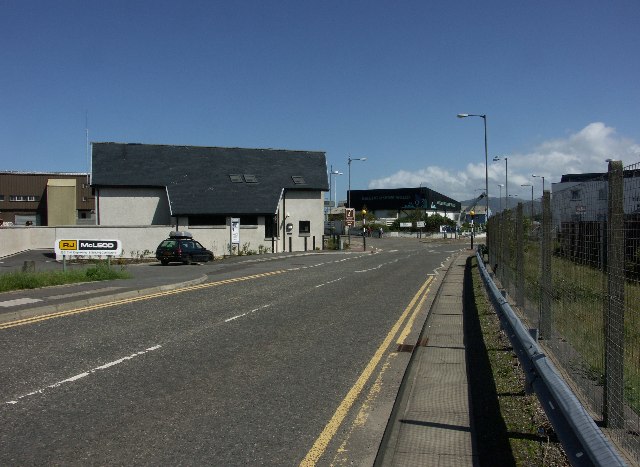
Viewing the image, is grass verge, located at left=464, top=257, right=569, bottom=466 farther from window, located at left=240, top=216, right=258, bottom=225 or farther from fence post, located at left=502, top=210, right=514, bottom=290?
window, located at left=240, top=216, right=258, bottom=225

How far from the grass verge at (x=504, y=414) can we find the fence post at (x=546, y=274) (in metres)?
0.65

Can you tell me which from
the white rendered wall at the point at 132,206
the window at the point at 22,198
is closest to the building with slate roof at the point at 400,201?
the window at the point at 22,198

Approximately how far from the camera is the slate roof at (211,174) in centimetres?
4619

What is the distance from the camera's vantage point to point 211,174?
4944cm

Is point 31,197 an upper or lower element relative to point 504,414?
upper

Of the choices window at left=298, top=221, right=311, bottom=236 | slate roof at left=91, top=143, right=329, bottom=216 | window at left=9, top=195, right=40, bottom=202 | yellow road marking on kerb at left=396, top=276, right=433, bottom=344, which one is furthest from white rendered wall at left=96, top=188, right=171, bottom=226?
window at left=9, top=195, right=40, bottom=202

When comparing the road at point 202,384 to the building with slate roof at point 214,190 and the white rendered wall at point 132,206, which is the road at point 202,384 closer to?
the building with slate roof at point 214,190

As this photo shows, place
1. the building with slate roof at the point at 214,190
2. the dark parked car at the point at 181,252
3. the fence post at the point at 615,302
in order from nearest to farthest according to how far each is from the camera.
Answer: the fence post at the point at 615,302 → the dark parked car at the point at 181,252 → the building with slate roof at the point at 214,190

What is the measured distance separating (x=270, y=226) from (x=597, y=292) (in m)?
42.2

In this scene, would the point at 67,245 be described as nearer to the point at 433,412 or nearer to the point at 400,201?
the point at 433,412

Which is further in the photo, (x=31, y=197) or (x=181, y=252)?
(x=31, y=197)

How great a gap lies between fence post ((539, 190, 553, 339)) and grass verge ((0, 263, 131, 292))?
13.4 meters

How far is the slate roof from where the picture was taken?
152 ft

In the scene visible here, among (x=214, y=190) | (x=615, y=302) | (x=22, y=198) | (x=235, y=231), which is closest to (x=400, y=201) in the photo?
(x=22, y=198)
